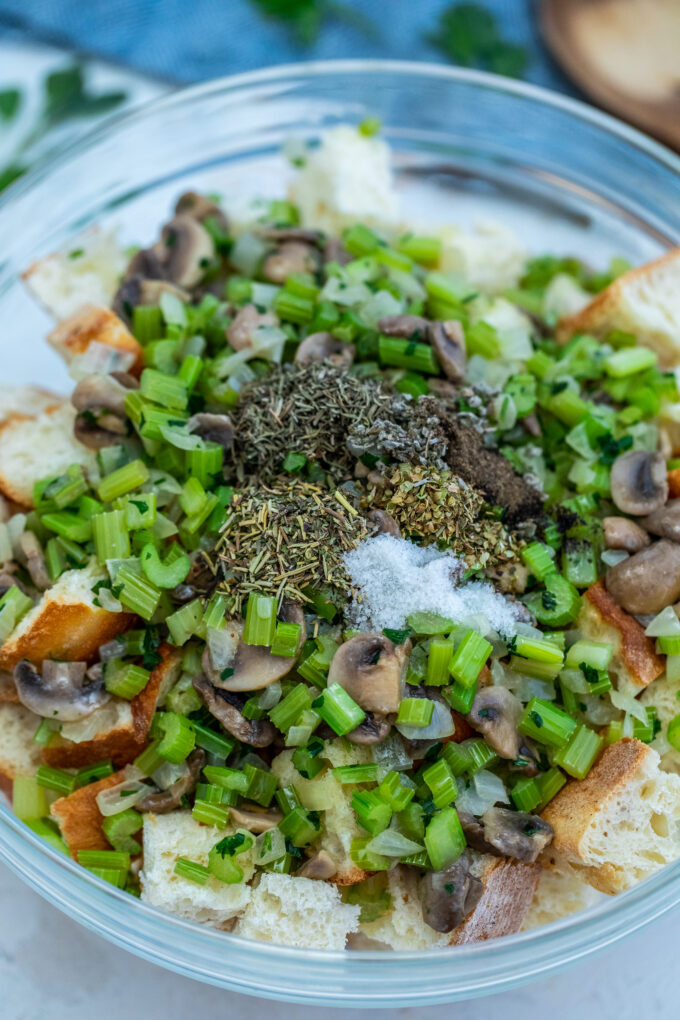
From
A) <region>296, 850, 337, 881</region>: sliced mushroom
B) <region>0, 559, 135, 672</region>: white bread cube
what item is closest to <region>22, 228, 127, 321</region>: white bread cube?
<region>0, 559, 135, 672</region>: white bread cube

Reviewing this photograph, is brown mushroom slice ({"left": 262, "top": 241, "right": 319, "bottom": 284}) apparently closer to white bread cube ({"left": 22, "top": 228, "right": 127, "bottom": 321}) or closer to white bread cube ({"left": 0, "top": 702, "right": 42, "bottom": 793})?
white bread cube ({"left": 22, "top": 228, "right": 127, "bottom": 321})

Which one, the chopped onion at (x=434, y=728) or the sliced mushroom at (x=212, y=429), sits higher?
the sliced mushroom at (x=212, y=429)

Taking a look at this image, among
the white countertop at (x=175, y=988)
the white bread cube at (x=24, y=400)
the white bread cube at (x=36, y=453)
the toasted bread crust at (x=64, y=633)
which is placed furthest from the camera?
the white bread cube at (x=24, y=400)

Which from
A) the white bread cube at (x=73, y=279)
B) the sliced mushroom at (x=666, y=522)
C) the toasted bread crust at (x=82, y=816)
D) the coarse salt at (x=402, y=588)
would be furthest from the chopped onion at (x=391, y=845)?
the white bread cube at (x=73, y=279)

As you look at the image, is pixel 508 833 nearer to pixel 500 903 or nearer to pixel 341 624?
pixel 500 903

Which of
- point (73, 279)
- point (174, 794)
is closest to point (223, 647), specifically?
point (174, 794)

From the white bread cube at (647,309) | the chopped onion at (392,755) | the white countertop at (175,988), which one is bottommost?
the white countertop at (175,988)

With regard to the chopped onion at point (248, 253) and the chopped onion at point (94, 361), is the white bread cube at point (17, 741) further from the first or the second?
the chopped onion at point (248, 253)

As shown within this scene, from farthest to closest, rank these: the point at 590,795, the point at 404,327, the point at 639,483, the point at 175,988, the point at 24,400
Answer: the point at 24,400 < the point at 404,327 < the point at 639,483 < the point at 175,988 < the point at 590,795
